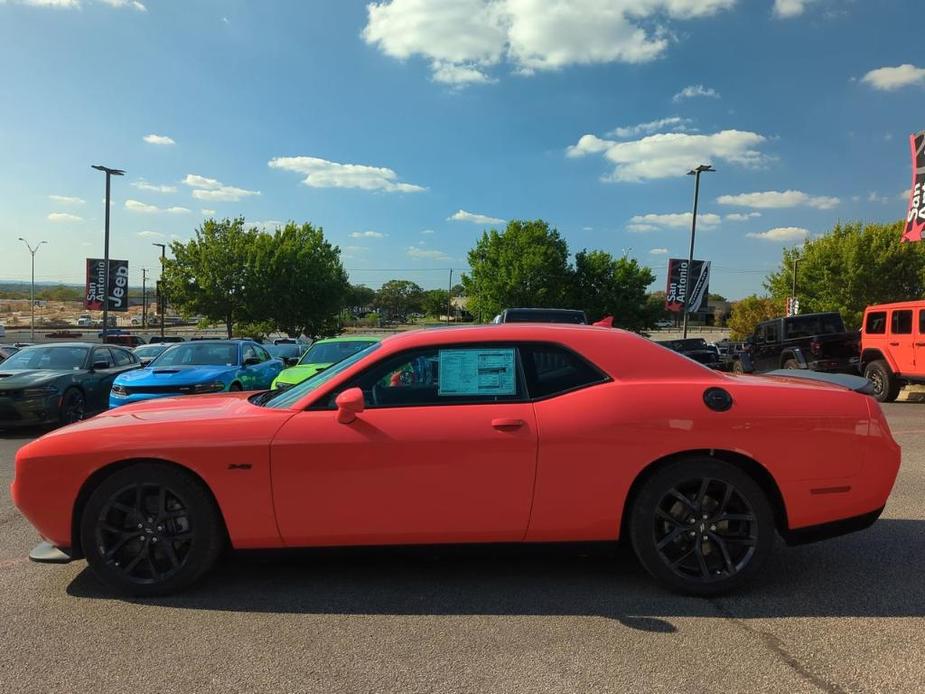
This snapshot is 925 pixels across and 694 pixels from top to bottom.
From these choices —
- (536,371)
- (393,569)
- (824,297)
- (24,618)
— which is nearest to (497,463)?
(536,371)

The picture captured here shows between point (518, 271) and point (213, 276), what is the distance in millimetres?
21639

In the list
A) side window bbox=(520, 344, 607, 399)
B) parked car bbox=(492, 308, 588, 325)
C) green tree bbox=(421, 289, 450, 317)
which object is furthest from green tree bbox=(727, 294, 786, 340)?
green tree bbox=(421, 289, 450, 317)

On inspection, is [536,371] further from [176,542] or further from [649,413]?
[176,542]

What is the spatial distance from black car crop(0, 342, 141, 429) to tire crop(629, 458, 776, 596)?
377 inches

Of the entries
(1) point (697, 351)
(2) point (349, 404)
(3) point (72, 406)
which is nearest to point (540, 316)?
(2) point (349, 404)

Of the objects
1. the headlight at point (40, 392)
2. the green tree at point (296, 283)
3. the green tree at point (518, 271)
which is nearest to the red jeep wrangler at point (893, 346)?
the headlight at point (40, 392)

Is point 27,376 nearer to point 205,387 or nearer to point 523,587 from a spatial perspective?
point 205,387

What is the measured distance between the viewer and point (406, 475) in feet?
11.1

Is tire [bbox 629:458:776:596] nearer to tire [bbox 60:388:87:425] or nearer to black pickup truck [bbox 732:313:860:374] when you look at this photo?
tire [bbox 60:388:87:425]

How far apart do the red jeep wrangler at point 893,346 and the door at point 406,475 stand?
12.0 metres

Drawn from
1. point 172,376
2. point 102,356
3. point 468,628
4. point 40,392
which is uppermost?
point 102,356

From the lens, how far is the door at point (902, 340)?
1252 centimetres

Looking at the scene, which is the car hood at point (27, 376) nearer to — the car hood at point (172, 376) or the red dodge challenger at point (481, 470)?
the car hood at point (172, 376)

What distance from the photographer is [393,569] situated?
3.94 meters
